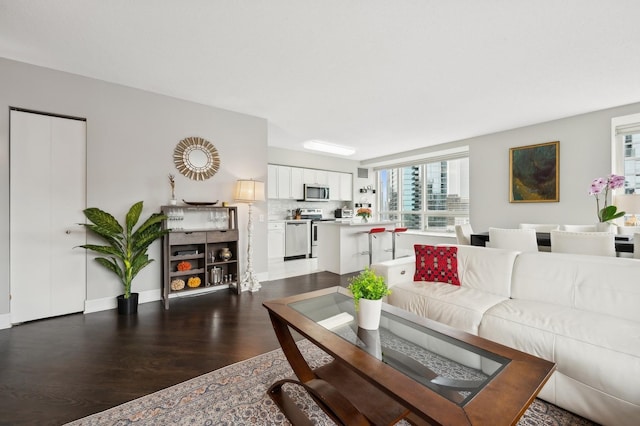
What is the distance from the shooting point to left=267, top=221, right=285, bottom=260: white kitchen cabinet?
20.8ft

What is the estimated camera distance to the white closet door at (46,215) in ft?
9.37

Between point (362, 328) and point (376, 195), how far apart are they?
6.95 meters

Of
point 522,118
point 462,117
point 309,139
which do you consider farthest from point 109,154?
point 522,118

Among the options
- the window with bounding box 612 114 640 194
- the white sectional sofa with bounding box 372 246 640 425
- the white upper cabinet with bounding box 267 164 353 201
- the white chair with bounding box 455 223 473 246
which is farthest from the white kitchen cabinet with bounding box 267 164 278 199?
the window with bounding box 612 114 640 194

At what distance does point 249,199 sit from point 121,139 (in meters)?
1.66

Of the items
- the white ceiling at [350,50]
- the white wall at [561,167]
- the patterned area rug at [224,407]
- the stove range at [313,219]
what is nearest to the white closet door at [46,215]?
the white ceiling at [350,50]

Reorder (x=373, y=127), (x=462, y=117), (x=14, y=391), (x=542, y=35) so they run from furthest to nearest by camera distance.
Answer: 1. (x=373, y=127)
2. (x=462, y=117)
3. (x=542, y=35)
4. (x=14, y=391)

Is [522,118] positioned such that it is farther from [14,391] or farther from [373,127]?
[14,391]

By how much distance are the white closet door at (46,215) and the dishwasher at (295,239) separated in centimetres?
390

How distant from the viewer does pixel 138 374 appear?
1.96 metres

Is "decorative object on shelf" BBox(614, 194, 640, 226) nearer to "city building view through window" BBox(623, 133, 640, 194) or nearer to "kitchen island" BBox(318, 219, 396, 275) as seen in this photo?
"city building view through window" BBox(623, 133, 640, 194)

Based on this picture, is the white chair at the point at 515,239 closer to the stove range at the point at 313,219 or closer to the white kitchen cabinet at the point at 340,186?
the stove range at the point at 313,219

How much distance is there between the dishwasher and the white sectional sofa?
13.2ft

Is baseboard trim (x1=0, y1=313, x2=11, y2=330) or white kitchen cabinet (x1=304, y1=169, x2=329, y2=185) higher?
white kitchen cabinet (x1=304, y1=169, x2=329, y2=185)
